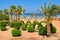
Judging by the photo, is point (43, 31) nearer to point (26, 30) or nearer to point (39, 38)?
point (39, 38)

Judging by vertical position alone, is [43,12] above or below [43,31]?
above

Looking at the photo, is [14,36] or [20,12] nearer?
[14,36]

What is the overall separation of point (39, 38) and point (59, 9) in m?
6.71

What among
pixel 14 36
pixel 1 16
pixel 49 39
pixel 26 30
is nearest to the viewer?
pixel 49 39

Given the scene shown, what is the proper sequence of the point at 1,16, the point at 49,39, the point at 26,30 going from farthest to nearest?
the point at 1,16 → the point at 26,30 → the point at 49,39

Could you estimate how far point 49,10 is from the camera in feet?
131

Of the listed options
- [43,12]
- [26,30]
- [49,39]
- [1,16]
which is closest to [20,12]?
[1,16]

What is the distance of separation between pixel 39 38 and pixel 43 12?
5621 mm

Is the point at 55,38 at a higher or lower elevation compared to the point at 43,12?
lower

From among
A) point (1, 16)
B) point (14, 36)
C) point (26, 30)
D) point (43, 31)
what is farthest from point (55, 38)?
point (1, 16)

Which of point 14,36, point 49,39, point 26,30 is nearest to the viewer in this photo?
point 49,39

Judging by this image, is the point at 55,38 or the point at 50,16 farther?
the point at 50,16

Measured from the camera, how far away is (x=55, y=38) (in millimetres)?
37031

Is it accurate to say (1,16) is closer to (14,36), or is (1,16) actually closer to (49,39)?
(14,36)
